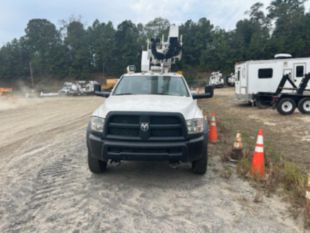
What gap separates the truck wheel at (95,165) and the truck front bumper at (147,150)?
48cm

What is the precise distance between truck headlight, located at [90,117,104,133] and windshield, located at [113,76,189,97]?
51.7 inches

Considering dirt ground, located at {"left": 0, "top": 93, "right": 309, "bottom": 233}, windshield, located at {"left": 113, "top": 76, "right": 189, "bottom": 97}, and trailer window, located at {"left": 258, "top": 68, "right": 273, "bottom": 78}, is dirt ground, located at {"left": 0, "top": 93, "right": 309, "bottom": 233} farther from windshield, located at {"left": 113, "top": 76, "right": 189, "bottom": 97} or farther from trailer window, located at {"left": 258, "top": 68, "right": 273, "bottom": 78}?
trailer window, located at {"left": 258, "top": 68, "right": 273, "bottom": 78}

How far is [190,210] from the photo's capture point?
3680 mm

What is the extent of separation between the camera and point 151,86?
571 centimetres

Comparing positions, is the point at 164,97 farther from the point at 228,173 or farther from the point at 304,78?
the point at 304,78

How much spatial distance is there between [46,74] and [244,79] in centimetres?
6269

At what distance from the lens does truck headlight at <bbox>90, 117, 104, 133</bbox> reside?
4.36 metres

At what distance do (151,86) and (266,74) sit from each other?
12.2m

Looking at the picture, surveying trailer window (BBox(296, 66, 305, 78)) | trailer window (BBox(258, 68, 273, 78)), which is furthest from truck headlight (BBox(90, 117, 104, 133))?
trailer window (BBox(258, 68, 273, 78))

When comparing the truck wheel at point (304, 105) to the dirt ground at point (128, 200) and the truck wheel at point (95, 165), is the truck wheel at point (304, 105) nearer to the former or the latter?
the dirt ground at point (128, 200)

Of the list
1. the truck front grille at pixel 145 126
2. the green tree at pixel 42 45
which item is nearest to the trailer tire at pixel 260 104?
the truck front grille at pixel 145 126

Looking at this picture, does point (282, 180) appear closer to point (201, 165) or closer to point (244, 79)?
point (201, 165)

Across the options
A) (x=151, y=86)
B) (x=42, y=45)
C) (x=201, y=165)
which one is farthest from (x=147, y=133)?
(x=42, y=45)

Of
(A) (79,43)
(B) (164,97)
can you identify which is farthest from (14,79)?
(B) (164,97)
